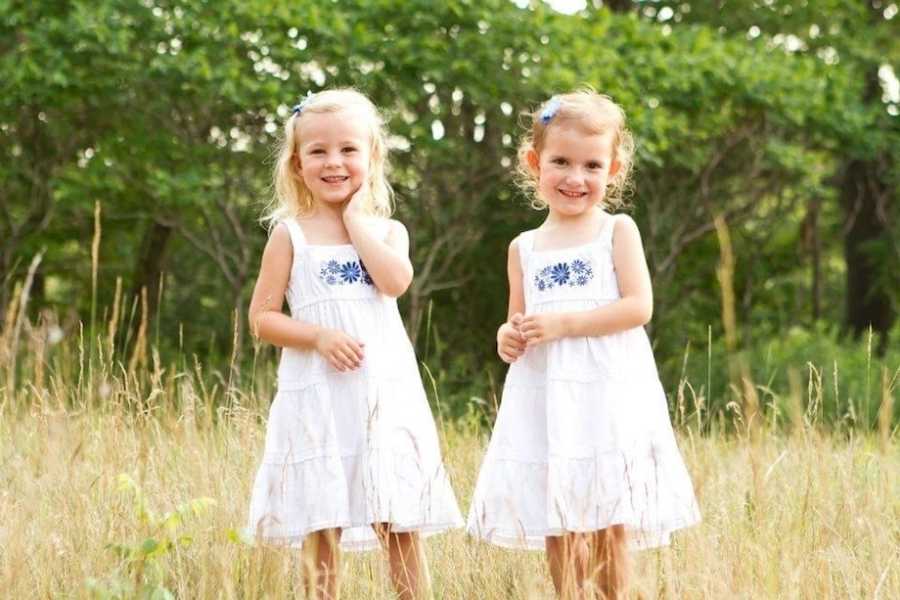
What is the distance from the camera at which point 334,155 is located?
3252 millimetres

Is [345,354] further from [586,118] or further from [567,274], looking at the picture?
[586,118]

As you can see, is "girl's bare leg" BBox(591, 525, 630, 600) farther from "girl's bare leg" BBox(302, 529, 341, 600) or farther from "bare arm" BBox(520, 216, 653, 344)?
"girl's bare leg" BBox(302, 529, 341, 600)

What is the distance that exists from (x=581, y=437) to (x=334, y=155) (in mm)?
953

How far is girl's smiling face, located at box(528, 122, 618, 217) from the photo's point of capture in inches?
124

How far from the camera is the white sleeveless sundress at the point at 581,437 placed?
2990 millimetres

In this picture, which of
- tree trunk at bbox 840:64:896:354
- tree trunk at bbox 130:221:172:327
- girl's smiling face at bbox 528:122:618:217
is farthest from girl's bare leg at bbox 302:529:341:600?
tree trunk at bbox 840:64:896:354

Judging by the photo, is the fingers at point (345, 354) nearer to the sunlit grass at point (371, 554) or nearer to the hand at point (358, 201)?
the hand at point (358, 201)

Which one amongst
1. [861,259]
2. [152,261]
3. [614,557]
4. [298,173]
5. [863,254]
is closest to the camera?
[614,557]

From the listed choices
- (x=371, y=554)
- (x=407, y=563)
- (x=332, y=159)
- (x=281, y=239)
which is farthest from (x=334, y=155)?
(x=371, y=554)

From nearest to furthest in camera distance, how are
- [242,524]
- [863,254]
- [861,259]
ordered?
[242,524]
[863,254]
[861,259]

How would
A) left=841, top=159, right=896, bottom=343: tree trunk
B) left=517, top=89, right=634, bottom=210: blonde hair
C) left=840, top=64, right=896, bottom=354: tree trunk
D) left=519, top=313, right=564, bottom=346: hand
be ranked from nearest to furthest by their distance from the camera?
left=519, top=313, right=564, bottom=346: hand, left=517, top=89, right=634, bottom=210: blonde hair, left=840, top=64, right=896, bottom=354: tree trunk, left=841, top=159, right=896, bottom=343: tree trunk

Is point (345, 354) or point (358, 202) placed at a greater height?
point (358, 202)

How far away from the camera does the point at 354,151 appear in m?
3.28

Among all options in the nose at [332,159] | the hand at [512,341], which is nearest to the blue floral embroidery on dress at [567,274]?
the hand at [512,341]
